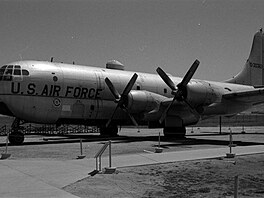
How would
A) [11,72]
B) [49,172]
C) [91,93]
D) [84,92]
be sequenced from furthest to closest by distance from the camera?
[91,93] < [84,92] < [11,72] < [49,172]

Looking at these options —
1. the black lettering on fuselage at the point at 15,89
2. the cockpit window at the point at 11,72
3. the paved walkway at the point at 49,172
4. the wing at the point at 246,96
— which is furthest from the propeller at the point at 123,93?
the paved walkway at the point at 49,172

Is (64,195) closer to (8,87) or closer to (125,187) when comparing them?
(125,187)

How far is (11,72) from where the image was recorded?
21562mm

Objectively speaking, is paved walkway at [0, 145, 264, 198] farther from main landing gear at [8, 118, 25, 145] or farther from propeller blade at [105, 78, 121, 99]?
propeller blade at [105, 78, 121, 99]

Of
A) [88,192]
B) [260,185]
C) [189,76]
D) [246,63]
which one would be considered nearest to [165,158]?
[260,185]

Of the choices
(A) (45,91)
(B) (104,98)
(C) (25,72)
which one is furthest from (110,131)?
(C) (25,72)

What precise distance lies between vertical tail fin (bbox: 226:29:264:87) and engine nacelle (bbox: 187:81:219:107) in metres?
11.0

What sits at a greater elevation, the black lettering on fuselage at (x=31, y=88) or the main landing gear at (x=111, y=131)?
the black lettering on fuselage at (x=31, y=88)

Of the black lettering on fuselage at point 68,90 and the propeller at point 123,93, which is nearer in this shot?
the black lettering on fuselage at point 68,90

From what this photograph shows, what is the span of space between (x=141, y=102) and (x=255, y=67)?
1752cm

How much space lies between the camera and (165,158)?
14.0m

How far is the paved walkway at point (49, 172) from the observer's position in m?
7.92

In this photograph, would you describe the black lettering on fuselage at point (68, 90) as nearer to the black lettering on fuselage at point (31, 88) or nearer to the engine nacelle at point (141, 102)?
the black lettering on fuselage at point (31, 88)

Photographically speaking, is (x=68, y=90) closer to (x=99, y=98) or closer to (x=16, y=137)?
(x=99, y=98)
